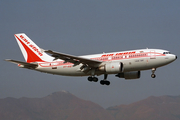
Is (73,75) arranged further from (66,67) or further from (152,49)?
(152,49)

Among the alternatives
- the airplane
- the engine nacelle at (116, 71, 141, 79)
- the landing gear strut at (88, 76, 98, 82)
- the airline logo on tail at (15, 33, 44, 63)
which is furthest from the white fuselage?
the airline logo on tail at (15, 33, 44, 63)

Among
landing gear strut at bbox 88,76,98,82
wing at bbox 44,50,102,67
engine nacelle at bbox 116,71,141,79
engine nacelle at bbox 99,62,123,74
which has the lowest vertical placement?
landing gear strut at bbox 88,76,98,82

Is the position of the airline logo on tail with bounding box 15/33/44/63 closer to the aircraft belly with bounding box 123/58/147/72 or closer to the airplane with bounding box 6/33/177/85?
the airplane with bounding box 6/33/177/85

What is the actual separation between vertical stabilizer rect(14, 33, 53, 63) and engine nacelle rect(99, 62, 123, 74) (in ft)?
35.1

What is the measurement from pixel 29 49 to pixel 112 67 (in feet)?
57.3

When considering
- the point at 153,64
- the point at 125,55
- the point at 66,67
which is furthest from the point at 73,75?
the point at 153,64

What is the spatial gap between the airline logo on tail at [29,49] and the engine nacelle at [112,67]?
12.3m

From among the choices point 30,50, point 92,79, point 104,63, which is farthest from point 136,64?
point 30,50

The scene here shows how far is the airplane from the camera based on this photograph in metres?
46.3

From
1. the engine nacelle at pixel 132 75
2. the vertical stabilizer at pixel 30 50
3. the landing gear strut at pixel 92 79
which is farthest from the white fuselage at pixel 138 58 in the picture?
the vertical stabilizer at pixel 30 50

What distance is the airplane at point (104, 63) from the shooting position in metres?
46.3

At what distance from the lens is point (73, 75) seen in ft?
166

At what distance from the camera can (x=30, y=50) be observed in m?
56.2

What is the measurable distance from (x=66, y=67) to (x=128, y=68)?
33.3ft
